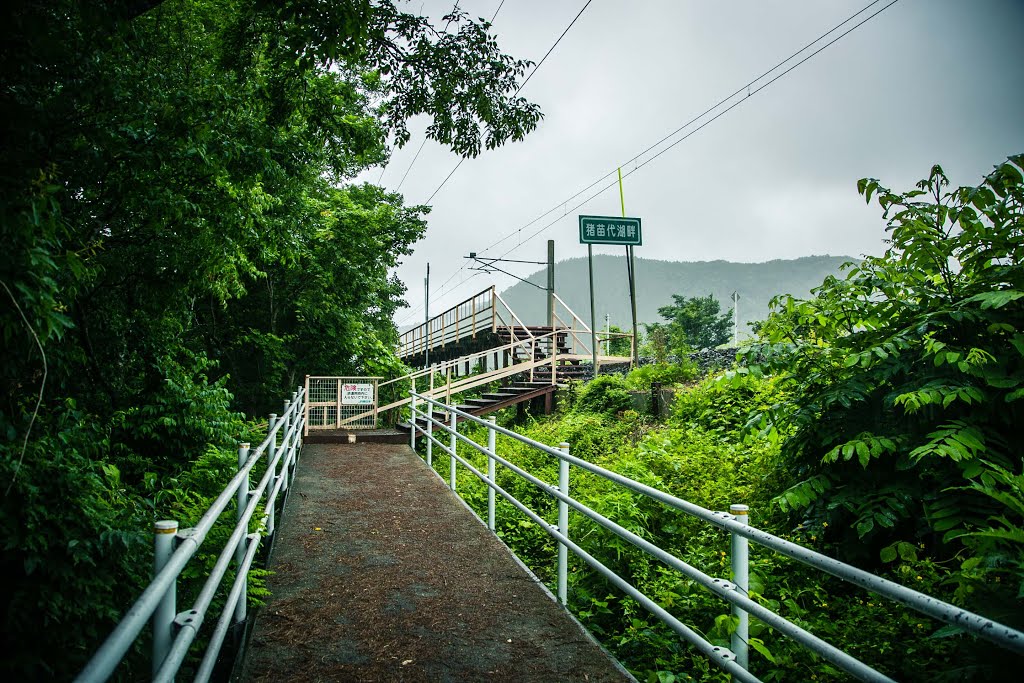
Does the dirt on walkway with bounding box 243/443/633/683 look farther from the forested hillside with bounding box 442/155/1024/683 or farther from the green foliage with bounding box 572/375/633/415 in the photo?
the green foliage with bounding box 572/375/633/415

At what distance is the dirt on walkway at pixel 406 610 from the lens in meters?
3.31

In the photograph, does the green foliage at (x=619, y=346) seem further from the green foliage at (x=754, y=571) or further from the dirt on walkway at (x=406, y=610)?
the dirt on walkway at (x=406, y=610)

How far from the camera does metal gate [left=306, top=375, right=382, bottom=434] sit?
15336 mm

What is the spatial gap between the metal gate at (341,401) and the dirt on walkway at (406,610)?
8.49 m

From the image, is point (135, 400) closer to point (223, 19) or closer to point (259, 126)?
point (259, 126)

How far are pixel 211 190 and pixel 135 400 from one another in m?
3.54

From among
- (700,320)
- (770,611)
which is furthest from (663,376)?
(700,320)

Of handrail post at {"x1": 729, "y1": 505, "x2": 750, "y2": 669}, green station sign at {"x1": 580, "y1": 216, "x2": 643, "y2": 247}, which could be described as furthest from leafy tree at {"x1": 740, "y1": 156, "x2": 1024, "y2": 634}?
green station sign at {"x1": 580, "y1": 216, "x2": 643, "y2": 247}

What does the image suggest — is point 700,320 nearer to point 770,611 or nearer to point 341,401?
point 341,401

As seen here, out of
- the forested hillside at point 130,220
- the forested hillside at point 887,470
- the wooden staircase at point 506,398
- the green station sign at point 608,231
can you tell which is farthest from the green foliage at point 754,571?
the green station sign at point 608,231

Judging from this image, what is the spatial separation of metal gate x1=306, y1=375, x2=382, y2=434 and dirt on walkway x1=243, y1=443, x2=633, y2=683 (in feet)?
27.9

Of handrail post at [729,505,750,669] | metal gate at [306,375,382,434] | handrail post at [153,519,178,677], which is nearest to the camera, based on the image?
handrail post at [153,519,178,677]

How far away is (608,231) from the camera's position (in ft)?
59.1

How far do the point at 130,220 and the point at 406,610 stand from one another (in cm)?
609
